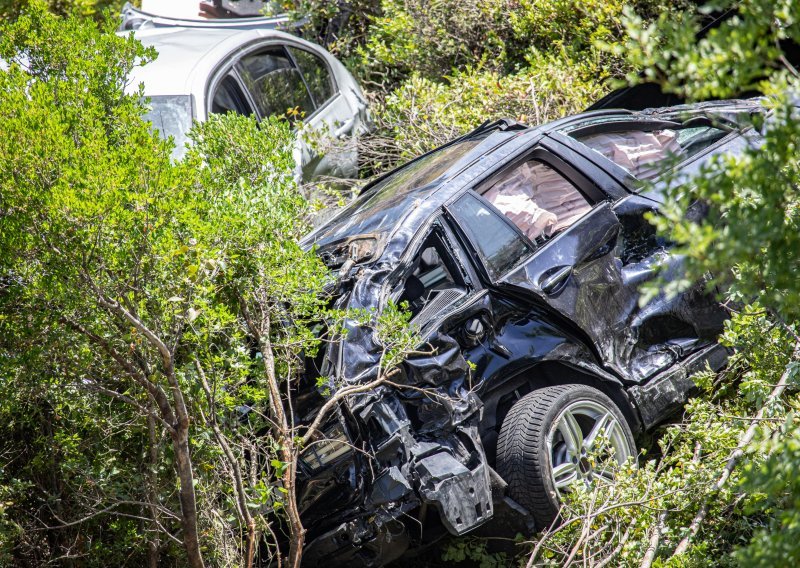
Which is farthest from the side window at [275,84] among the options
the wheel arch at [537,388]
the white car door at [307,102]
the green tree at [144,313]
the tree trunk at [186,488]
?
the tree trunk at [186,488]

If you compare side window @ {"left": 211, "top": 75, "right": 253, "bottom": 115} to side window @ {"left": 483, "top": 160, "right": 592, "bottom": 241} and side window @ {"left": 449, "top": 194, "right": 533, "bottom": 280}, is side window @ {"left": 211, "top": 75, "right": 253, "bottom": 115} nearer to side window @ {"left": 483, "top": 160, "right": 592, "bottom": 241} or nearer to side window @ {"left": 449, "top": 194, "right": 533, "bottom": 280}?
side window @ {"left": 483, "top": 160, "right": 592, "bottom": 241}

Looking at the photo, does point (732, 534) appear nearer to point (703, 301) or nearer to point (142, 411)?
point (703, 301)

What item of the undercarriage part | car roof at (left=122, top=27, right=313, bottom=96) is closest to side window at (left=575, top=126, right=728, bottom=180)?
the undercarriage part

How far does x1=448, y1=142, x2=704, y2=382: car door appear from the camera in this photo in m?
4.38

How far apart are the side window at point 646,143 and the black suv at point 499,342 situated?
0.03 meters

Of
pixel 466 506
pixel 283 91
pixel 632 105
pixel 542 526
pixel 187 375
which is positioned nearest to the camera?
pixel 187 375

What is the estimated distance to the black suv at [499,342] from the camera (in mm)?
3842

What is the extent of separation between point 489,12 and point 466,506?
6.60m

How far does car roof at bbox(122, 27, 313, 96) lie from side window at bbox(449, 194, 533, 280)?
3.15m

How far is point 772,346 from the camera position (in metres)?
3.97

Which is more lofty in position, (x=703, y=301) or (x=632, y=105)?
(x=632, y=105)

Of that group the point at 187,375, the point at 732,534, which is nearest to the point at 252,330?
the point at 187,375

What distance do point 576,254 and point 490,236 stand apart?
1.47ft

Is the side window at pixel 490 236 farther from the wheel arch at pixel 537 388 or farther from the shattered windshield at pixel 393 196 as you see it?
the wheel arch at pixel 537 388
